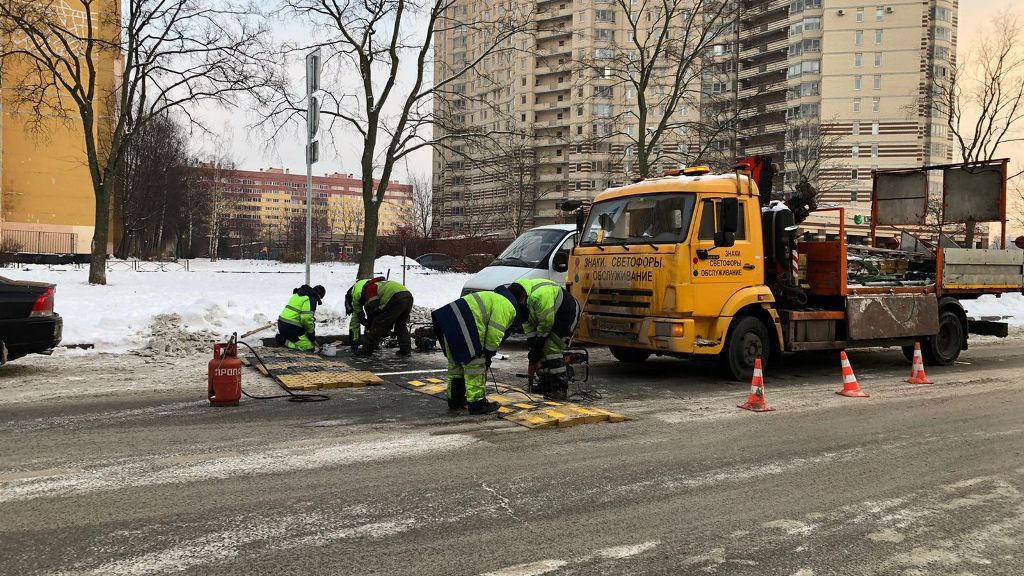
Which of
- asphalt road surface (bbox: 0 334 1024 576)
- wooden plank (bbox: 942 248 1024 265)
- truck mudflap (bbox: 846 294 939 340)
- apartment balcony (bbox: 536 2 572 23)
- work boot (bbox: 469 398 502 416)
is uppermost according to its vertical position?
apartment balcony (bbox: 536 2 572 23)

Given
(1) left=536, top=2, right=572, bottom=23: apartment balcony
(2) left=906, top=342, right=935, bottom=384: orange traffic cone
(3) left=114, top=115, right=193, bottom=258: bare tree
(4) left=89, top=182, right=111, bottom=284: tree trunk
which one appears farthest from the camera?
(1) left=536, top=2, right=572, bottom=23: apartment balcony

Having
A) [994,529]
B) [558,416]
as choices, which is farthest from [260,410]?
[994,529]

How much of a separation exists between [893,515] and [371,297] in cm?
808

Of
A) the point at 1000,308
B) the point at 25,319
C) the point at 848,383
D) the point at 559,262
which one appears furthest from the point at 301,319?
the point at 1000,308

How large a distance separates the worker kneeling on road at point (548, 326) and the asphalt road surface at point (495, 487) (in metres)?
0.58

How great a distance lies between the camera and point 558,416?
7.05m

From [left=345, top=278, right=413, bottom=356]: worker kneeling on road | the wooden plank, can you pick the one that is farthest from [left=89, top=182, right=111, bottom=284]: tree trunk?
the wooden plank


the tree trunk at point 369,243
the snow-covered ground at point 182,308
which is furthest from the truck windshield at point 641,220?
the tree trunk at point 369,243

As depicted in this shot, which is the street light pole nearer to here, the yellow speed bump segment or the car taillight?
the car taillight

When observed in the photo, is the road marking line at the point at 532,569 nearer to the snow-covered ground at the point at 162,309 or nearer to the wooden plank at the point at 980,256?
the snow-covered ground at the point at 162,309

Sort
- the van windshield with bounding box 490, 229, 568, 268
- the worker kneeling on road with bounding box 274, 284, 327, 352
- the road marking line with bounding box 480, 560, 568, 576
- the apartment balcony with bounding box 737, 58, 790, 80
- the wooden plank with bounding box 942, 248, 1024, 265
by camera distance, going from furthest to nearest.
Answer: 1. the apartment balcony with bounding box 737, 58, 790, 80
2. the van windshield with bounding box 490, 229, 568, 268
3. the wooden plank with bounding box 942, 248, 1024, 265
4. the worker kneeling on road with bounding box 274, 284, 327, 352
5. the road marking line with bounding box 480, 560, 568, 576

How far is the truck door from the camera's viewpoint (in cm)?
916

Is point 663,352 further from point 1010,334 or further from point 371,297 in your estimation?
point 1010,334

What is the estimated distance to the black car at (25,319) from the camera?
8.81 meters
